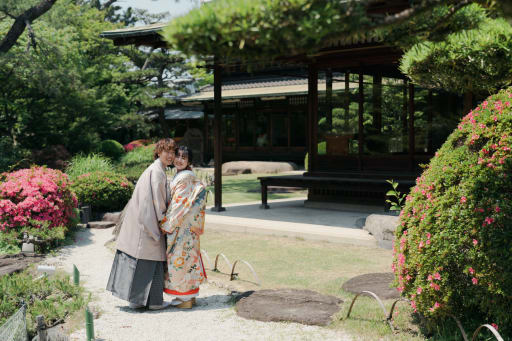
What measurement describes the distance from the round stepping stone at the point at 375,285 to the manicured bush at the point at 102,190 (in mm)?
7307

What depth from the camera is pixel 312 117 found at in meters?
13.5

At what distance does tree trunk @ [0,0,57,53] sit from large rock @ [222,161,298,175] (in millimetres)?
11125

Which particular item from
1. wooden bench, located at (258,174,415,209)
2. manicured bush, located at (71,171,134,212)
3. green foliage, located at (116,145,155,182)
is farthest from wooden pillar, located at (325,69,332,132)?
green foliage, located at (116,145,155,182)

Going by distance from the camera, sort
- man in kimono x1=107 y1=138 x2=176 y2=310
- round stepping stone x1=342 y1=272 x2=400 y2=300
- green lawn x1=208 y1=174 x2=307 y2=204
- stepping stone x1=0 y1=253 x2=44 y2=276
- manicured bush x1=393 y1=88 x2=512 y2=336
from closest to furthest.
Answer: manicured bush x1=393 y1=88 x2=512 y2=336 → man in kimono x1=107 y1=138 x2=176 y2=310 → round stepping stone x1=342 y1=272 x2=400 y2=300 → stepping stone x1=0 y1=253 x2=44 y2=276 → green lawn x1=208 y1=174 x2=307 y2=204

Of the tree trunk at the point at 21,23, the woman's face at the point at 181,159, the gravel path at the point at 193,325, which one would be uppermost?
the tree trunk at the point at 21,23

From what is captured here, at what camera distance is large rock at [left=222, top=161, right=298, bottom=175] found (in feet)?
78.7

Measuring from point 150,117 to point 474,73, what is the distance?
29.3 m

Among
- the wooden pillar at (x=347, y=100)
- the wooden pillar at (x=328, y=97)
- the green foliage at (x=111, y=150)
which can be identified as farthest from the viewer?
the green foliage at (x=111, y=150)

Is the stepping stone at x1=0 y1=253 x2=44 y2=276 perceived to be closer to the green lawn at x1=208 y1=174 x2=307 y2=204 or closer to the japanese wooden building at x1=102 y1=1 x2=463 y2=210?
the japanese wooden building at x1=102 y1=1 x2=463 y2=210

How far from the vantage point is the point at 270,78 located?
29203mm

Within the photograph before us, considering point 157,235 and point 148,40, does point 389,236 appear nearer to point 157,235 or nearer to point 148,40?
point 157,235

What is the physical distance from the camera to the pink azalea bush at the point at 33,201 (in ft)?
29.9

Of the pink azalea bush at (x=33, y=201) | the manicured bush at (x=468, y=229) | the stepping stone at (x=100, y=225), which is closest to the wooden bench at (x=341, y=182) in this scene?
the stepping stone at (x=100, y=225)

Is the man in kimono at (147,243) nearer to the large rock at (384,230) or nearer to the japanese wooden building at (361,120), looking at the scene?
the large rock at (384,230)
